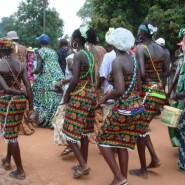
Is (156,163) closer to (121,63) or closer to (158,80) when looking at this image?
(158,80)

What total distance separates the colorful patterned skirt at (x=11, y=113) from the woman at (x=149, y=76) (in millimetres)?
1466

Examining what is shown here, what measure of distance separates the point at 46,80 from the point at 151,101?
10.2 feet

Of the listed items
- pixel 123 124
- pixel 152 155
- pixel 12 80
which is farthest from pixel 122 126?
pixel 12 80

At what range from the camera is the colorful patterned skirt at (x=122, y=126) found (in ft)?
11.0

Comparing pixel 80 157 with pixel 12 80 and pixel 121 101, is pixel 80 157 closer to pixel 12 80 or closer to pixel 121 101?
pixel 121 101

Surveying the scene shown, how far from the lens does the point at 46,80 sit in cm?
650

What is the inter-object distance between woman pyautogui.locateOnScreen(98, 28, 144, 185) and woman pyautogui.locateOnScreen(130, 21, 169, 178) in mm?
443

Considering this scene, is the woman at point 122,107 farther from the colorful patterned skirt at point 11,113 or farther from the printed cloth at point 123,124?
the colorful patterned skirt at point 11,113

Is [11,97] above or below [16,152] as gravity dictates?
above

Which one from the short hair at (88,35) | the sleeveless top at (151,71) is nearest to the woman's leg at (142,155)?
the sleeveless top at (151,71)

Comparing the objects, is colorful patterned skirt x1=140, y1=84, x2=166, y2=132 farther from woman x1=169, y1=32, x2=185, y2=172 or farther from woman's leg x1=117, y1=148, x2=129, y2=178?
woman's leg x1=117, y1=148, x2=129, y2=178

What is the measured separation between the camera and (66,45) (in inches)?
299

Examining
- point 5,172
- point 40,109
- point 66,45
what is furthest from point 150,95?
point 66,45

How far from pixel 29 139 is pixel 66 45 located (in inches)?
108
